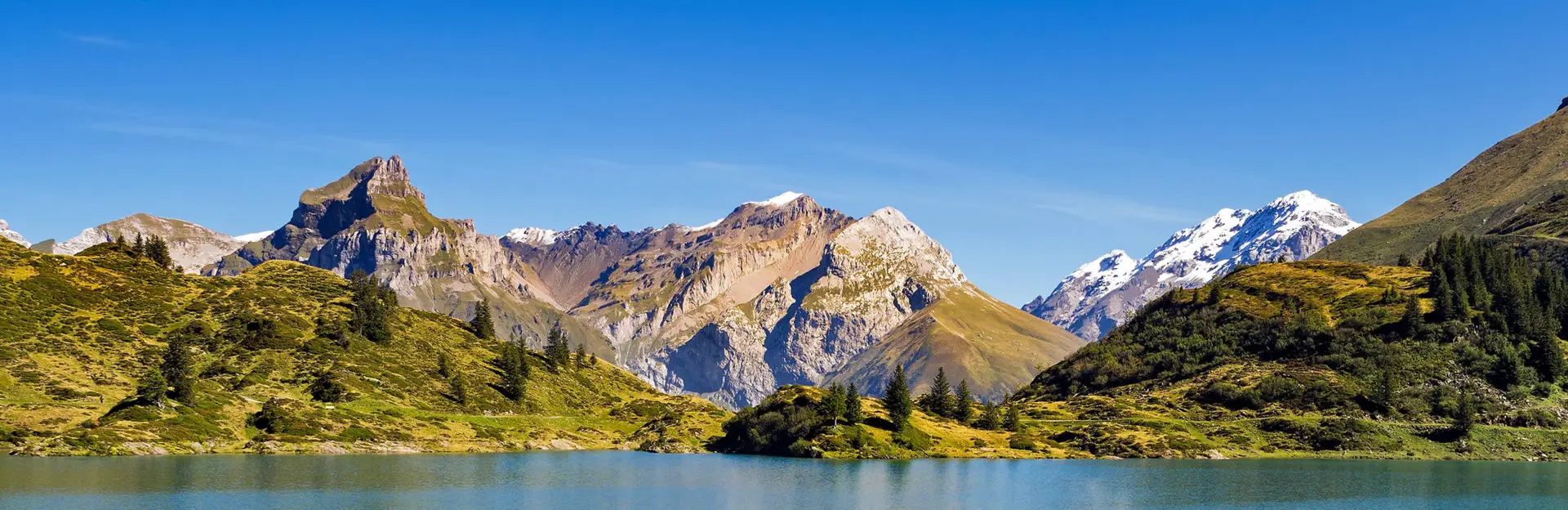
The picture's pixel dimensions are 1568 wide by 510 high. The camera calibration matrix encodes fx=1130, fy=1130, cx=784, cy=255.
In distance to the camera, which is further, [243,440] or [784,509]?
[243,440]

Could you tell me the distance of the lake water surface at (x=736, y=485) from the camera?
388 ft

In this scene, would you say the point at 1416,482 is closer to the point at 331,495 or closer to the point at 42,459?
the point at 331,495

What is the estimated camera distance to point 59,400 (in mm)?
187500

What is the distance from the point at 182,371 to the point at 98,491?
92.0 meters

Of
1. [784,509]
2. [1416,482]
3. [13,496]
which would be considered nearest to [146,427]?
[13,496]

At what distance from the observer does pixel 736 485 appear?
145 metres

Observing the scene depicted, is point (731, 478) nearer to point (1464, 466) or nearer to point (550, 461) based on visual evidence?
point (550, 461)

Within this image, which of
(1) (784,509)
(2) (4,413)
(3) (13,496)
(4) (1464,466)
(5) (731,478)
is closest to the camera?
(3) (13,496)

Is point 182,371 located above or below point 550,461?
above

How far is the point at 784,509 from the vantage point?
387ft

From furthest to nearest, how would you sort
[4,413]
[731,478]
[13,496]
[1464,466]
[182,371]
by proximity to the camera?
[182,371] → [1464,466] → [4,413] → [731,478] → [13,496]

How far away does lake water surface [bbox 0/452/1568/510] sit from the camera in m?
118

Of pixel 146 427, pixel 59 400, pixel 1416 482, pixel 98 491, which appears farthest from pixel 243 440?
pixel 1416 482

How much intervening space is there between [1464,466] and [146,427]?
214419 millimetres
